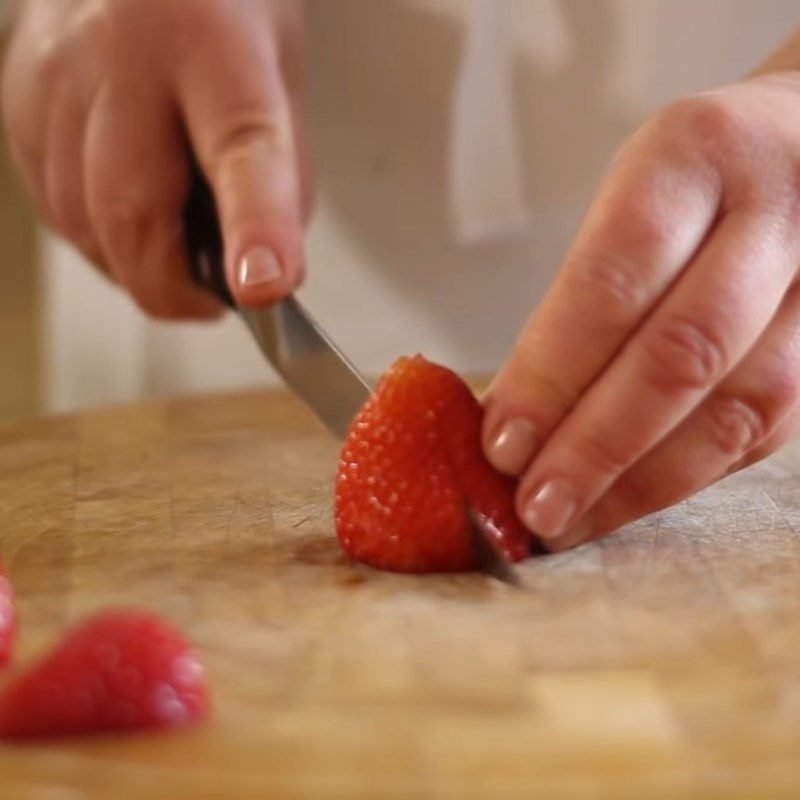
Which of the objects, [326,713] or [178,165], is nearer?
[326,713]

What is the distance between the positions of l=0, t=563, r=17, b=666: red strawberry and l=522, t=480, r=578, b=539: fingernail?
28 cm

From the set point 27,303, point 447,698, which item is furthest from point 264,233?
point 27,303

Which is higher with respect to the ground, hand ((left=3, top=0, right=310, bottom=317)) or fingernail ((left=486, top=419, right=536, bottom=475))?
fingernail ((left=486, top=419, right=536, bottom=475))

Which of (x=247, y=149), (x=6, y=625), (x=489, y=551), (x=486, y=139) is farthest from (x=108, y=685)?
(x=486, y=139)

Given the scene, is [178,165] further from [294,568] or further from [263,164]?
[294,568]

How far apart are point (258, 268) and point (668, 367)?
33 centimetres

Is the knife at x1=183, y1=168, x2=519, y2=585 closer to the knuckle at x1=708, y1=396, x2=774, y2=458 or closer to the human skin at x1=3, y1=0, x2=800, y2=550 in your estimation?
the human skin at x1=3, y1=0, x2=800, y2=550

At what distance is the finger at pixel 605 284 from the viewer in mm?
830

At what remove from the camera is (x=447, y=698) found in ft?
2.23

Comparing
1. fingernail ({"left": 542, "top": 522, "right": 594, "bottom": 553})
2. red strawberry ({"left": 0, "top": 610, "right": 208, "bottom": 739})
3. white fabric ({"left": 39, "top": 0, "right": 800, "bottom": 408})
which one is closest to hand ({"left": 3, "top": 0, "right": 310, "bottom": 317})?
white fabric ({"left": 39, "top": 0, "right": 800, "bottom": 408})

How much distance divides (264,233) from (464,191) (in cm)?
47

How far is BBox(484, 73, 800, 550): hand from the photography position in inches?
32.7

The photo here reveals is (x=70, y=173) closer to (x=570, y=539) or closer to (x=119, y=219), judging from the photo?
(x=119, y=219)

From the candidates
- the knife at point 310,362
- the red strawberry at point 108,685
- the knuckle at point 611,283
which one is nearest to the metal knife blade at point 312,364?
the knife at point 310,362
